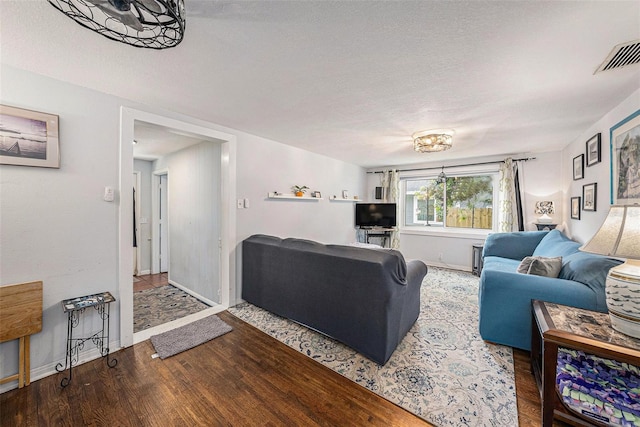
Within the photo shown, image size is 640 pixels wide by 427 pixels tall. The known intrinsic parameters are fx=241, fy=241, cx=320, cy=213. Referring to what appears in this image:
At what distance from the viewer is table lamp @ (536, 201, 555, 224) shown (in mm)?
4035

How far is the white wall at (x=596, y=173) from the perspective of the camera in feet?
7.45

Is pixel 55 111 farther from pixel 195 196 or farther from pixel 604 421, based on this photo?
pixel 604 421

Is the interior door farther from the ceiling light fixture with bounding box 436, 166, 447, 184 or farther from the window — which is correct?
the ceiling light fixture with bounding box 436, 166, 447, 184

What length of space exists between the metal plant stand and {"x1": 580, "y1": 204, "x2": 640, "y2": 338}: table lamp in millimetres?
3403

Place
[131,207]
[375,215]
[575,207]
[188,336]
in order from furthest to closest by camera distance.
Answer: [375,215], [575,207], [188,336], [131,207]

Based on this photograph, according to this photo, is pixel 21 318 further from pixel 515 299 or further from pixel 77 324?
pixel 515 299

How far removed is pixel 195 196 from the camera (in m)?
3.66

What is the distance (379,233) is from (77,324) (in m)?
5.10

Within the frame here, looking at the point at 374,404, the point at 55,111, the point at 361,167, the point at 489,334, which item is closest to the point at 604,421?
the point at 489,334

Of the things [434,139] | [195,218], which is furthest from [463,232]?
[195,218]

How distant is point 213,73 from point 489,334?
3.35m

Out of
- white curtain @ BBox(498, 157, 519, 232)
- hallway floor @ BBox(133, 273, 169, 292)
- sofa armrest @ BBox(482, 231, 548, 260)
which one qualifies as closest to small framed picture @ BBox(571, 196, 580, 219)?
sofa armrest @ BBox(482, 231, 548, 260)

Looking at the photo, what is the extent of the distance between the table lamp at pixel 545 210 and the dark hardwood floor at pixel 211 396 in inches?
114

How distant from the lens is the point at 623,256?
122 cm
